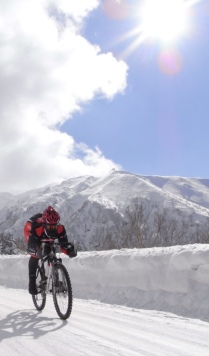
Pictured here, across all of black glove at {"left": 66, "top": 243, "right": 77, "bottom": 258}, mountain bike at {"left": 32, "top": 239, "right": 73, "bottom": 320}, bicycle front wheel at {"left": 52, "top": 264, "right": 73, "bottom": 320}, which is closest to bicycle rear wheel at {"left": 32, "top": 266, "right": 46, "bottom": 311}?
mountain bike at {"left": 32, "top": 239, "right": 73, "bottom": 320}

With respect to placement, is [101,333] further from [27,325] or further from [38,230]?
[38,230]

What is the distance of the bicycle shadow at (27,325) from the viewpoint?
17.3 ft

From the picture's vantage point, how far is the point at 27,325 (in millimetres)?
5855

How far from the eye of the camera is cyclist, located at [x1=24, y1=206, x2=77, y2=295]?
6840 mm

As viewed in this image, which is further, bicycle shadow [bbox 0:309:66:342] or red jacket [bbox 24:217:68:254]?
red jacket [bbox 24:217:68:254]

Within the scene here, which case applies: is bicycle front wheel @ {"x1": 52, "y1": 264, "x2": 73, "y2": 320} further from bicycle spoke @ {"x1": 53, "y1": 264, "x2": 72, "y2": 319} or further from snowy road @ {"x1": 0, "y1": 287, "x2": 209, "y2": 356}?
snowy road @ {"x1": 0, "y1": 287, "x2": 209, "y2": 356}

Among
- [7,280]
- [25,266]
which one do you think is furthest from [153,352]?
[7,280]

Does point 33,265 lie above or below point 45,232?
below

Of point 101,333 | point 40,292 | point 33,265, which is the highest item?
point 33,265

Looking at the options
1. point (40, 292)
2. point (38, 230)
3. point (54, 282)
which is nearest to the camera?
point (54, 282)

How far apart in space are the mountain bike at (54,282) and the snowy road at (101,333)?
195 millimetres

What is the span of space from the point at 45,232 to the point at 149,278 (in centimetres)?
279

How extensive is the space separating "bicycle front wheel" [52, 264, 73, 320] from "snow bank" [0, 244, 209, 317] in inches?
81.8

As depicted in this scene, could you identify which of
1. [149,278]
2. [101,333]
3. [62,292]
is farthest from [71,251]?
[149,278]
